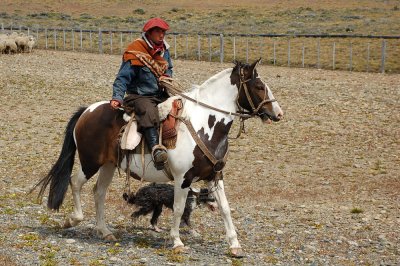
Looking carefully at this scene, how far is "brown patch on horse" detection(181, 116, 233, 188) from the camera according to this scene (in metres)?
7.72

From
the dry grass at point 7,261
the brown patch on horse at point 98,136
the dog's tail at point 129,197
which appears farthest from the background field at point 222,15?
the dry grass at point 7,261

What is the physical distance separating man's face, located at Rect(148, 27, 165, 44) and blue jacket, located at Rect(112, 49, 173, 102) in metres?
0.25

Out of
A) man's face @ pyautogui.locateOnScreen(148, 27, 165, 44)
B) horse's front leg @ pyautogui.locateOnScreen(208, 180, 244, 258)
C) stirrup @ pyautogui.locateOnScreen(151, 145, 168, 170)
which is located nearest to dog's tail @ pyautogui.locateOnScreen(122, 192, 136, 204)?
stirrup @ pyautogui.locateOnScreen(151, 145, 168, 170)

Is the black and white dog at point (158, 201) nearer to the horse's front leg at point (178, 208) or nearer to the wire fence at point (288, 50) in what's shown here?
the horse's front leg at point (178, 208)

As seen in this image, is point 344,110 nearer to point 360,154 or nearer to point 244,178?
point 360,154

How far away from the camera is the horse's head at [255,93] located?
25.3 ft

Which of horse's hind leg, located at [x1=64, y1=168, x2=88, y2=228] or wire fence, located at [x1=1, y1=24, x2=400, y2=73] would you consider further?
wire fence, located at [x1=1, y1=24, x2=400, y2=73]

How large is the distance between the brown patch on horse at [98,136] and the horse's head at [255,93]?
145 cm

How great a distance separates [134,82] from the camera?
27.0ft

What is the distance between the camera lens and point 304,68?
30516 millimetres

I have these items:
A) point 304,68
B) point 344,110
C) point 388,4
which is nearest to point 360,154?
point 344,110

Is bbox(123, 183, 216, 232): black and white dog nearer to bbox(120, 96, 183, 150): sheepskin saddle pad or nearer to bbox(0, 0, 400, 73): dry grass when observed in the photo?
bbox(120, 96, 183, 150): sheepskin saddle pad

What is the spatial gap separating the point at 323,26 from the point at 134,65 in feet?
150

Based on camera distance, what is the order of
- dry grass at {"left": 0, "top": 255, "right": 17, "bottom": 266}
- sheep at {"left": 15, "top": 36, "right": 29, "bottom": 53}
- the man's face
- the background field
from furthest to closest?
the background field, sheep at {"left": 15, "top": 36, "right": 29, "bottom": 53}, the man's face, dry grass at {"left": 0, "top": 255, "right": 17, "bottom": 266}
